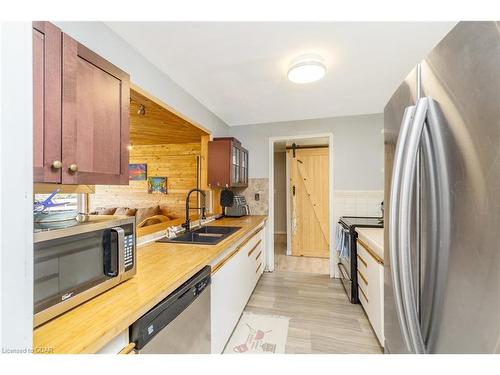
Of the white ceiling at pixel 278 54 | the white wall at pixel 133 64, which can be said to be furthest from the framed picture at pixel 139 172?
the white ceiling at pixel 278 54

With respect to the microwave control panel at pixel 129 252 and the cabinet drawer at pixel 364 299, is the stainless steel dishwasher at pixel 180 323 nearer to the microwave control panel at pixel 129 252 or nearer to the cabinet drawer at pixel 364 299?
the microwave control panel at pixel 129 252

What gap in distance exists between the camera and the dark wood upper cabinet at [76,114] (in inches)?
28.8

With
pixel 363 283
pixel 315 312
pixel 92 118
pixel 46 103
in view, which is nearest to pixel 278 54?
pixel 92 118

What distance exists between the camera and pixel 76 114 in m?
0.84

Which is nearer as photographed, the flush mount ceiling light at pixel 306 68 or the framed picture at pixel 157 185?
the flush mount ceiling light at pixel 306 68

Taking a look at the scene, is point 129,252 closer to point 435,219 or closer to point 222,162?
point 435,219

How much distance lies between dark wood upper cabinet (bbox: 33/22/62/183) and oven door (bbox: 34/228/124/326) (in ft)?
0.79

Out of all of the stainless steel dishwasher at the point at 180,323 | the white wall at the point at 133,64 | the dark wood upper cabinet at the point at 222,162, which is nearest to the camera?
the stainless steel dishwasher at the point at 180,323

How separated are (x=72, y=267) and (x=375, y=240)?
1.92 meters

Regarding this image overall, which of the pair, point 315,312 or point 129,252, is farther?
point 315,312

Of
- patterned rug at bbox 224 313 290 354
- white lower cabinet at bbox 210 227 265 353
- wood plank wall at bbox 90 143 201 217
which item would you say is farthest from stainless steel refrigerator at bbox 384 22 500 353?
wood plank wall at bbox 90 143 201 217

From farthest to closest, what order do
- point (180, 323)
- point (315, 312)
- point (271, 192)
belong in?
point (271, 192) → point (315, 312) → point (180, 323)

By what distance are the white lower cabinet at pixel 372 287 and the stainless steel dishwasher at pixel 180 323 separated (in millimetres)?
1261
